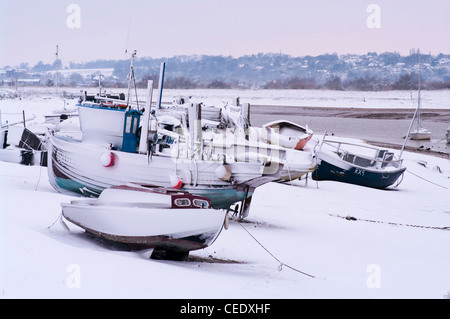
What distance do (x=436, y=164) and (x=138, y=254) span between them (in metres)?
21.4

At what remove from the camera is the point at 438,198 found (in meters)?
20.1

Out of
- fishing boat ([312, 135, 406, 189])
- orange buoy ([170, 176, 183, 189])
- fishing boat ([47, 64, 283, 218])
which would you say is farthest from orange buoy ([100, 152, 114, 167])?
fishing boat ([312, 135, 406, 189])

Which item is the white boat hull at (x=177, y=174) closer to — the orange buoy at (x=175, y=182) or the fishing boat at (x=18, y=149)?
the orange buoy at (x=175, y=182)

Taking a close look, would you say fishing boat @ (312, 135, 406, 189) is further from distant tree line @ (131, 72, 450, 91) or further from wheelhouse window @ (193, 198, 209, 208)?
distant tree line @ (131, 72, 450, 91)

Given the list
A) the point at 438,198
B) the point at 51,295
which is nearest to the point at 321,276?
the point at 51,295

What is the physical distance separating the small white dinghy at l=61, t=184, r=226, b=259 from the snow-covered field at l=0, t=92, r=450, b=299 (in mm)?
279

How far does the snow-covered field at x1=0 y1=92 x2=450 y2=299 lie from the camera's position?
7180mm

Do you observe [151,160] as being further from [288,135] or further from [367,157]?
[367,157]

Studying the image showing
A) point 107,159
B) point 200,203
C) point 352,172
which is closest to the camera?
point 200,203

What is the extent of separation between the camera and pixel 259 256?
413 inches

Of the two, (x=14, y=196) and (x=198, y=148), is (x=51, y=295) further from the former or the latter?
(x=198, y=148)

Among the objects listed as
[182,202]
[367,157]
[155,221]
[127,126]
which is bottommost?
[367,157]

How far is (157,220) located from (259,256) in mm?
2337

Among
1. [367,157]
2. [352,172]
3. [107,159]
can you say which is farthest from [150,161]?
[367,157]
